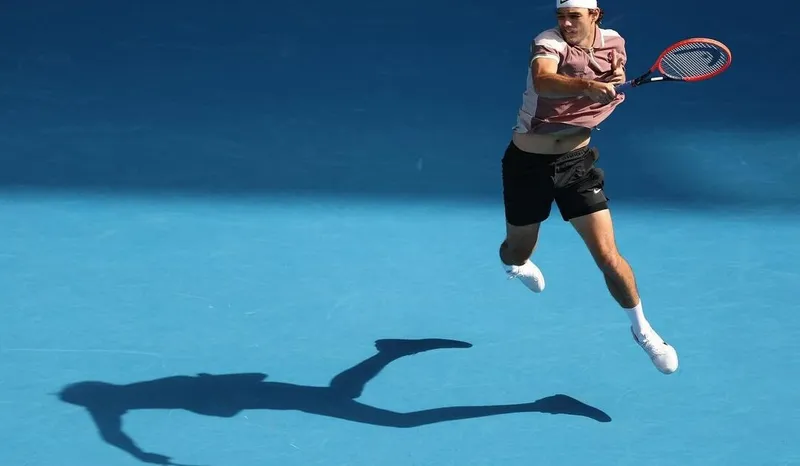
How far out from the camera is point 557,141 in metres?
5.63

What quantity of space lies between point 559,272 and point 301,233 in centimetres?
145

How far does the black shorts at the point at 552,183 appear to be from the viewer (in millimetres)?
5586

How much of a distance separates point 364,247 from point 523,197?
1.57m

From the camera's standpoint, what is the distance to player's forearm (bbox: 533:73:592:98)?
16.8 feet

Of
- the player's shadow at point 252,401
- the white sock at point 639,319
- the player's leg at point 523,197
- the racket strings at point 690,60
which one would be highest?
the racket strings at point 690,60

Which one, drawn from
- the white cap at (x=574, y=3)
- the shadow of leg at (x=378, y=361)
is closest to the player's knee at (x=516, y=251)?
the shadow of leg at (x=378, y=361)

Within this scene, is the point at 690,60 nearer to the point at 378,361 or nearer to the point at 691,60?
the point at 691,60

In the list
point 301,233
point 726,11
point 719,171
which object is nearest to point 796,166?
point 719,171

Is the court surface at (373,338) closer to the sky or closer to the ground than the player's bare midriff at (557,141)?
closer to the ground

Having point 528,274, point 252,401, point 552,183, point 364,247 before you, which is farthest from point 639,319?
point 364,247

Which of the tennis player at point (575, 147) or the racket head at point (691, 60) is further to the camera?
the racket head at point (691, 60)

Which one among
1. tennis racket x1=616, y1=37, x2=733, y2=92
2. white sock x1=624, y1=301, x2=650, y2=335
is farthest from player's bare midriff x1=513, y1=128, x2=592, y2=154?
white sock x1=624, y1=301, x2=650, y2=335

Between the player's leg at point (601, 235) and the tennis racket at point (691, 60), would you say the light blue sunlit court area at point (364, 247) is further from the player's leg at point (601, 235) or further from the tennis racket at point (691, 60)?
the tennis racket at point (691, 60)

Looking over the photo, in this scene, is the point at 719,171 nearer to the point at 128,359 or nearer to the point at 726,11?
the point at 726,11
